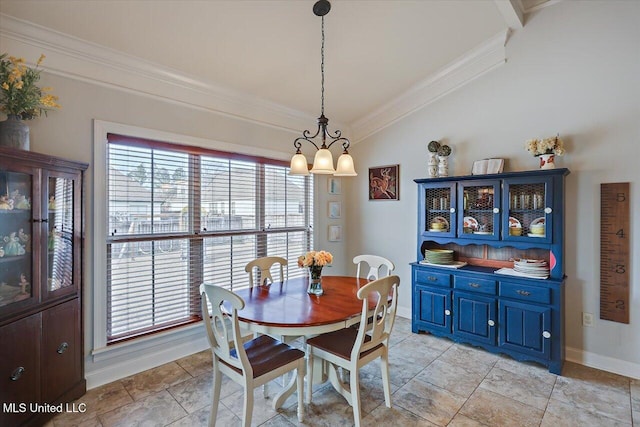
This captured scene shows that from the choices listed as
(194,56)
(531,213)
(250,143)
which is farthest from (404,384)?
(194,56)

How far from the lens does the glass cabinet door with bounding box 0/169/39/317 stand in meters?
1.83

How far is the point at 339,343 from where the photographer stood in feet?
7.40

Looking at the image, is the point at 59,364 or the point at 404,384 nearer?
the point at 59,364

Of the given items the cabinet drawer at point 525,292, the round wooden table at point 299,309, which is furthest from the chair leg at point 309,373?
the cabinet drawer at point 525,292

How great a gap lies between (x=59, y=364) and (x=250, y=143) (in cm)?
255

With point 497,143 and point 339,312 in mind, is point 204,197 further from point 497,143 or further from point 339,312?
point 497,143

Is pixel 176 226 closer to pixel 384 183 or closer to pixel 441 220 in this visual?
pixel 384 183

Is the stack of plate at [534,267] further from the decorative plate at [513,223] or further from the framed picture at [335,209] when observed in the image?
the framed picture at [335,209]

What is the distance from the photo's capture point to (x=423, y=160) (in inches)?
154

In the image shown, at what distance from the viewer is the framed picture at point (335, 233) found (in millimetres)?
4484

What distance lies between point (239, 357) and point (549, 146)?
3155 mm

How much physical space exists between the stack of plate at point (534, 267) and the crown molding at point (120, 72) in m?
3.15

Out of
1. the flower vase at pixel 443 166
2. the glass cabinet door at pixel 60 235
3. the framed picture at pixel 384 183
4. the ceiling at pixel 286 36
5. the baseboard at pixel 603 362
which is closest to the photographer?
the glass cabinet door at pixel 60 235

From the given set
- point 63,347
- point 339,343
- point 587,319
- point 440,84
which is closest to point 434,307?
point 587,319
